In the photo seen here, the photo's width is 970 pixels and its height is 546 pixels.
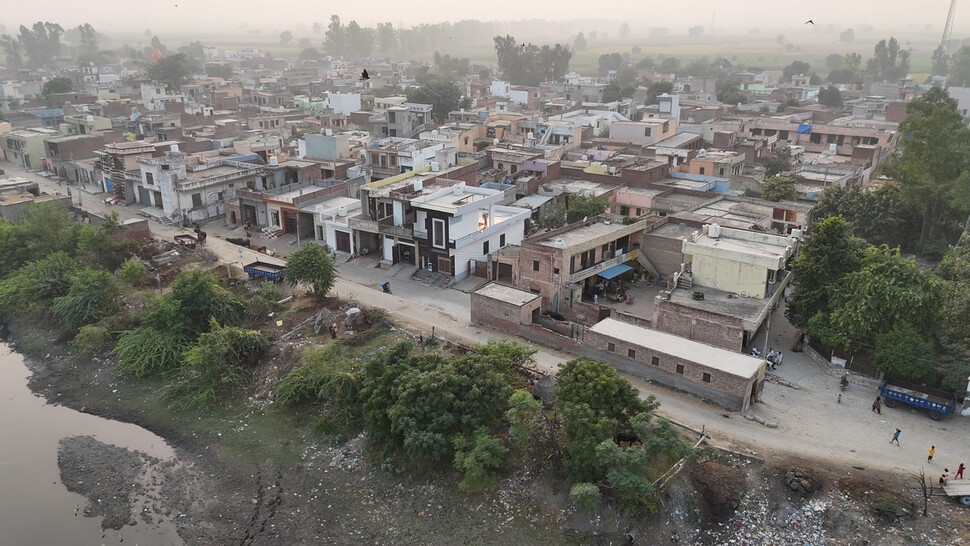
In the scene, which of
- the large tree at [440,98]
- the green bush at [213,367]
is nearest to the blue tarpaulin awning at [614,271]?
the green bush at [213,367]

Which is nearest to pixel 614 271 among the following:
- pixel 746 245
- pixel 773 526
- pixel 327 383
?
pixel 746 245

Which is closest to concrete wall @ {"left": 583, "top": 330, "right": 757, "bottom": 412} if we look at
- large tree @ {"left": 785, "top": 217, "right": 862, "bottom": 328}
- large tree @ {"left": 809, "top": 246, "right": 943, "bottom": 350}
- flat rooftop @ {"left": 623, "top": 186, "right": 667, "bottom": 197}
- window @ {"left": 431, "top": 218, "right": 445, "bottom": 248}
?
large tree @ {"left": 809, "top": 246, "right": 943, "bottom": 350}

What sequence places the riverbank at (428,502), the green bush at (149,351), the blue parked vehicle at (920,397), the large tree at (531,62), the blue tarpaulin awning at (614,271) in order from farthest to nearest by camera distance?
the large tree at (531,62), the blue tarpaulin awning at (614,271), the green bush at (149,351), the blue parked vehicle at (920,397), the riverbank at (428,502)

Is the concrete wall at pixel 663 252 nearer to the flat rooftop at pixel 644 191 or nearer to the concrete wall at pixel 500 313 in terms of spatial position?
the flat rooftop at pixel 644 191

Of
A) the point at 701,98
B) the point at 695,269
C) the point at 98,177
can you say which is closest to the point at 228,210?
the point at 98,177

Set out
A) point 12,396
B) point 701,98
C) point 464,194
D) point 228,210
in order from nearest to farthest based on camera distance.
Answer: point 12,396
point 464,194
point 228,210
point 701,98

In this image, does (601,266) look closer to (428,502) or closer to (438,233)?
(438,233)

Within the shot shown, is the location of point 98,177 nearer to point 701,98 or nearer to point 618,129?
point 618,129
